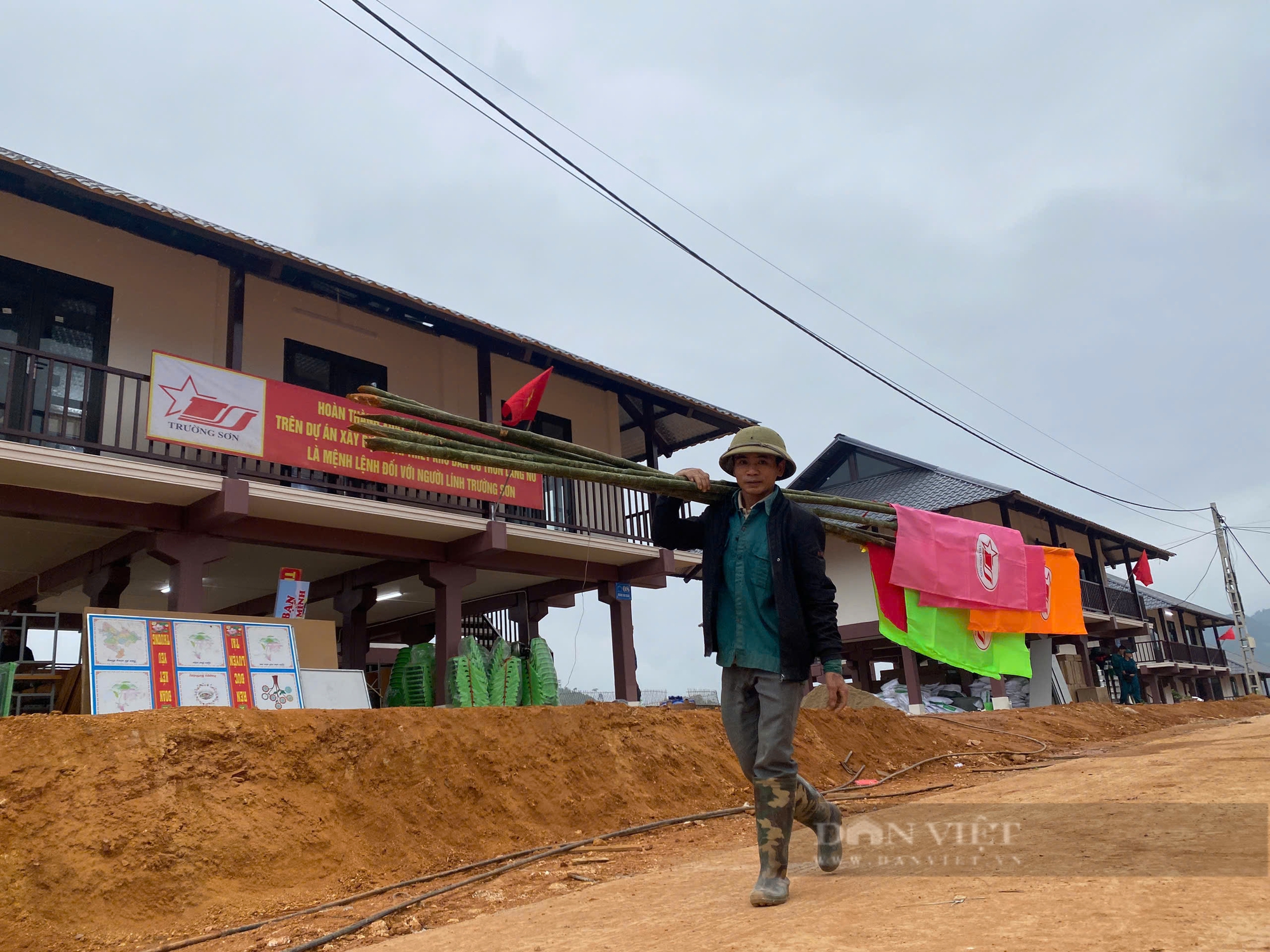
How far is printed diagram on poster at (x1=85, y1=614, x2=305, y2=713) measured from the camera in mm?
7688

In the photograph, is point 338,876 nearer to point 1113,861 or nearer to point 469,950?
point 469,950

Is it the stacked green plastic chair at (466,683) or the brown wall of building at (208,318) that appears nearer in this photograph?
the brown wall of building at (208,318)

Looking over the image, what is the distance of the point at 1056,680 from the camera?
842 inches

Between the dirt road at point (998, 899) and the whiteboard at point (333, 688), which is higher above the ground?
the whiteboard at point (333, 688)

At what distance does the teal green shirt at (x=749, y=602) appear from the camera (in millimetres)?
3531

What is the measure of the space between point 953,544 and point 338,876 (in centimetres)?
542

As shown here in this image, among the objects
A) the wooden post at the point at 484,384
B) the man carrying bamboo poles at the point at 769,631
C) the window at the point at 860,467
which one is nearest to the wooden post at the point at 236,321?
the wooden post at the point at 484,384

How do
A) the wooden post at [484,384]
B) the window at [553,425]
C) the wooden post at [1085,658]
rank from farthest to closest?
the wooden post at [1085,658]
the window at [553,425]
the wooden post at [484,384]

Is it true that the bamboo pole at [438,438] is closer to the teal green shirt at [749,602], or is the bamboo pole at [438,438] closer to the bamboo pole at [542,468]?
the bamboo pole at [542,468]

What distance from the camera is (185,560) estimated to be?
33.0 ft

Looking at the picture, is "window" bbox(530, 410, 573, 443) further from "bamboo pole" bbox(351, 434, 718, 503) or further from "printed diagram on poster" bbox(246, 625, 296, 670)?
"bamboo pole" bbox(351, 434, 718, 503)

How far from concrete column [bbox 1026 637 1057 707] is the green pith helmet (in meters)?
18.8

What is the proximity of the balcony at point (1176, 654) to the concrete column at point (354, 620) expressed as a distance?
29.2 metres

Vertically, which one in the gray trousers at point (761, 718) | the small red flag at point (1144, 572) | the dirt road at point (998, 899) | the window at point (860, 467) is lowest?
the dirt road at point (998, 899)
